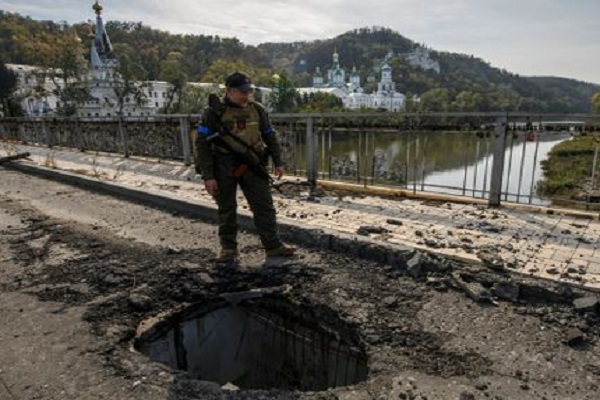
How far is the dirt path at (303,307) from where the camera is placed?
2359 millimetres

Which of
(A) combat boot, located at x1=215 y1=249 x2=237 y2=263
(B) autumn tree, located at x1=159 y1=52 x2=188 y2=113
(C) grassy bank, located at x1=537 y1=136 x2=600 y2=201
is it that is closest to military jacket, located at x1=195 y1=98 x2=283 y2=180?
(A) combat boot, located at x1=215 y1=249 x2=237 y2=263

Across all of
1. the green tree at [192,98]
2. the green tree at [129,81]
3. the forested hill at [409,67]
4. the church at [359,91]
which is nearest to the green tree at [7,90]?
the green tree at [129,81]

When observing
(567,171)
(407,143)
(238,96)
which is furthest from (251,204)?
(567,171)

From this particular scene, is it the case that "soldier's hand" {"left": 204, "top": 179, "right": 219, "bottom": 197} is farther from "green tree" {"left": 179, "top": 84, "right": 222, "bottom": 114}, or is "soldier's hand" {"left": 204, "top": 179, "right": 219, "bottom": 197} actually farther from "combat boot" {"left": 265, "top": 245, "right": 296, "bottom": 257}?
"green tree" {"left": 179, "top": 84, "right": 222, "bottom": 114}

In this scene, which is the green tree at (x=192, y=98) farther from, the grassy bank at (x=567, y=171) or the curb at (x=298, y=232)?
the curb at (x=298, y=232)

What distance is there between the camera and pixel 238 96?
377 cm

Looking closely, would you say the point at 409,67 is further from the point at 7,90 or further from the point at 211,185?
the point at 211,185

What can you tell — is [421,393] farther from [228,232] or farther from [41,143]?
[41,143]

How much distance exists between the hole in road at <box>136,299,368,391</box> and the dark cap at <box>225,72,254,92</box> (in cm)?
190

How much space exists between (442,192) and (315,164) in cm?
216

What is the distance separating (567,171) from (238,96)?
26189 millimetres

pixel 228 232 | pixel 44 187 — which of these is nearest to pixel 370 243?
pixel 228 232

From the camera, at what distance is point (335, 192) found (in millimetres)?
6797

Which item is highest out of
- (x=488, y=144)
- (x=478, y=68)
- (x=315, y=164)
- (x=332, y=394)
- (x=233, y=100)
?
(x=478, y=68)
